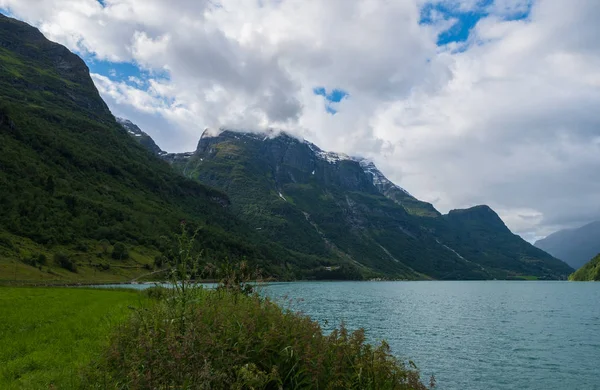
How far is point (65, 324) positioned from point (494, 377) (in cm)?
3157

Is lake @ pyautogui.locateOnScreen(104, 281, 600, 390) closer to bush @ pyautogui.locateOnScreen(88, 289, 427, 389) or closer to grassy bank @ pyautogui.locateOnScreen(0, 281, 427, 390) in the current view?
bush @ pyautogui.locateOnScreen(88, 289, 427, 389)

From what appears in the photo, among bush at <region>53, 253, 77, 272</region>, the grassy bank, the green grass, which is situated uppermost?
bush at <region>53, 253, 77, 272</region>

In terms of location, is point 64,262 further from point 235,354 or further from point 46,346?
point 235,354

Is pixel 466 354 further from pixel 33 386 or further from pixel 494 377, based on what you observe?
pixel 33 386

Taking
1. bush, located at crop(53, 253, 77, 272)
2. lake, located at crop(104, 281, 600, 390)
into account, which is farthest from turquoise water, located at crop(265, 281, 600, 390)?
bush, located at crop(53, 253, 77, 272)

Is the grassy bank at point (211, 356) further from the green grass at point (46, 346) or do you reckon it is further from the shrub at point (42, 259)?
the shrub at point (42, 259)

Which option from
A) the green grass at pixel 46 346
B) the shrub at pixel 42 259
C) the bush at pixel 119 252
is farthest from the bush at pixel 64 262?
the green grass at pixel 46 346

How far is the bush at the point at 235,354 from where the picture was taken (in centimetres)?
910

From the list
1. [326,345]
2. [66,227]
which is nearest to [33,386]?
[326,345]

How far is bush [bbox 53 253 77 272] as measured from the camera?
141m

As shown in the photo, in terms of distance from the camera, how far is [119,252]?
7151 inches

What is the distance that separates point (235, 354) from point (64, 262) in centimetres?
15636

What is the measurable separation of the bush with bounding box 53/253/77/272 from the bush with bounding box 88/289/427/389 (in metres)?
150

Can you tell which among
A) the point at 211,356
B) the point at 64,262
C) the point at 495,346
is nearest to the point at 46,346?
the point at 211,356
